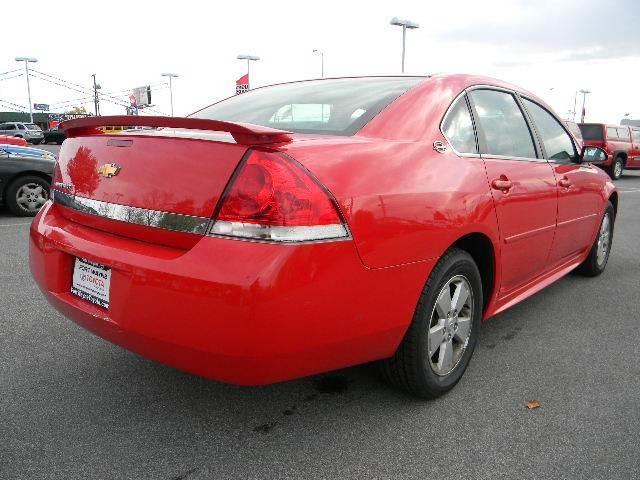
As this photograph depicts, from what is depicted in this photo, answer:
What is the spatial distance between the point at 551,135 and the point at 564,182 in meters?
0.38

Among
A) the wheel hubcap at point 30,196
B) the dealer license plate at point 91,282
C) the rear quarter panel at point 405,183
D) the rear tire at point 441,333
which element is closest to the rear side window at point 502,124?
the rear quarter panel at point 405,183

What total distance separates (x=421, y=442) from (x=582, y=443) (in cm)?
65

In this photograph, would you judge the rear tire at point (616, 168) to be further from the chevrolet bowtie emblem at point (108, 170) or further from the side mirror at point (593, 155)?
the chevrolet bowtie emblem at point (108, 170)

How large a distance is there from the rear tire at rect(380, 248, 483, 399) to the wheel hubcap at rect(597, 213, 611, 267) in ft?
8.27

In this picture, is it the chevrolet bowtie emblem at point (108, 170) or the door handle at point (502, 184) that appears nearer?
the chevrolet bowtie emblem at point (108, 170)

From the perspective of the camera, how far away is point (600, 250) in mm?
4703

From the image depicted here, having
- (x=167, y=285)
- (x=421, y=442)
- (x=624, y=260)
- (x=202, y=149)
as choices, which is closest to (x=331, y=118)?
(x=202, y=149)

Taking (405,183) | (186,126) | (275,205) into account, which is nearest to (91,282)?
(186,126)

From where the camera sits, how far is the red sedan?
1.77 m

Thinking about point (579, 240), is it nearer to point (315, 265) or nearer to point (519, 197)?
point (519, 197)

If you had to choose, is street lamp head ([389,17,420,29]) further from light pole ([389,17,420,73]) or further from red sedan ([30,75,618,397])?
red sedan ([30,75,618,397])

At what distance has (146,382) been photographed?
8.52ft

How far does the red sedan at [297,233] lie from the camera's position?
69.9 inches

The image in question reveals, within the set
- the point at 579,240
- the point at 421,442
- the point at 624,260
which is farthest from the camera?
the point at 624,260
